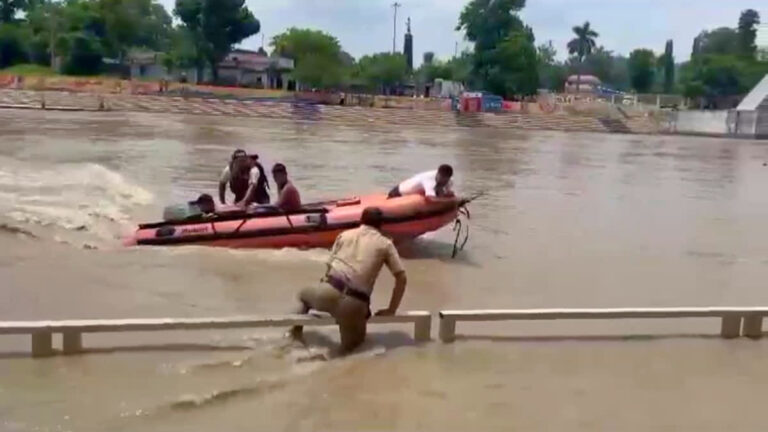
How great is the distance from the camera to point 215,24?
74.7m

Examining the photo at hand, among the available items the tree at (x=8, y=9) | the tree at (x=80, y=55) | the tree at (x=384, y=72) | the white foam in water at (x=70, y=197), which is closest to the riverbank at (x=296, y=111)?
the tree at (x=80, y=55)

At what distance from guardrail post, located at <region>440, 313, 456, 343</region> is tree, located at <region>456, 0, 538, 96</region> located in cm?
6816

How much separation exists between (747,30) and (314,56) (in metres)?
57.8

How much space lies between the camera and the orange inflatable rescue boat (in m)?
10.3

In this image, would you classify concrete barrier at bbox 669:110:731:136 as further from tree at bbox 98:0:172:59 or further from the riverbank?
tree at bbox 98:0:172:59

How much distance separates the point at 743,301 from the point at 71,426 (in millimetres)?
Result: 6934

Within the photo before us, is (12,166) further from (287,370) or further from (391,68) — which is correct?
(391,68)

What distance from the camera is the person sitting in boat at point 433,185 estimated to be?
10302 millimetres

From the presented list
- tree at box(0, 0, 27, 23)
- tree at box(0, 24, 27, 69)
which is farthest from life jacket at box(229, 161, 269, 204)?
tree at box(0, 0, 27, 23)

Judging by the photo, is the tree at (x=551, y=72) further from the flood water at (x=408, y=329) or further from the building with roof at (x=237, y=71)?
the flood water at (x=408, y=329)

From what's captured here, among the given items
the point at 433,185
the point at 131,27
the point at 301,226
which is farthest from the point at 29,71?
the point at 433,185

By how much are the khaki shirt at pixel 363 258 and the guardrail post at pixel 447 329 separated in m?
0.68

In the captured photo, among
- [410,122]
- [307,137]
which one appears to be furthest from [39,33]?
[307,137]

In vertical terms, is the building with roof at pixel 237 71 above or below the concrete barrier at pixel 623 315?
above
